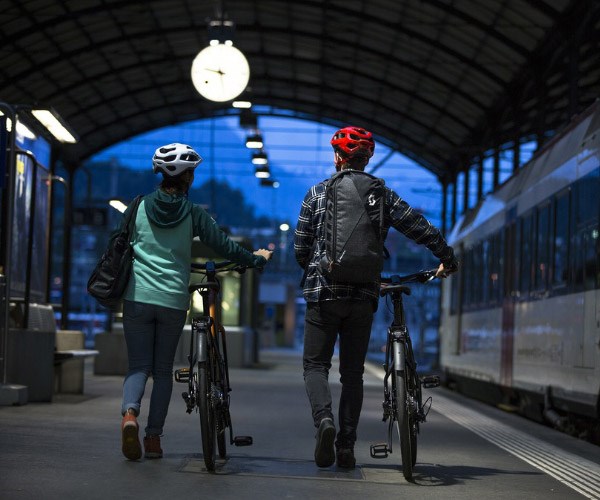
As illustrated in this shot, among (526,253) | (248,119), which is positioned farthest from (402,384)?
(248,119)

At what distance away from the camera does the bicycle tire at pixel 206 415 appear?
22.0 ft

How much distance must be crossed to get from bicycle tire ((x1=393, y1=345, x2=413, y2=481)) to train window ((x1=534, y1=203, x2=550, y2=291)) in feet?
24.6

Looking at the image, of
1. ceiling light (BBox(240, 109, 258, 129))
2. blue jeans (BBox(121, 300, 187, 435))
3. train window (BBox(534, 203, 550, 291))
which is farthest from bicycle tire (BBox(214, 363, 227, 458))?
ceiling light (BBox(240, 109, 258, 129))

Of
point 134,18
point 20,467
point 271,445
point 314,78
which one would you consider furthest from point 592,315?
point 314,78

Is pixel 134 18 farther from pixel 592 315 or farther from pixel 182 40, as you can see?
pixel 592 315

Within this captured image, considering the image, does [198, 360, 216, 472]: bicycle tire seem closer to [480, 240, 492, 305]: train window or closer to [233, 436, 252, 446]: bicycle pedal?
[233, 436, 252, 446]: bicycle pedal

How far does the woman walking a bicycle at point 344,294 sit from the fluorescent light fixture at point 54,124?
5.83 metres

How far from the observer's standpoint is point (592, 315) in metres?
11.5

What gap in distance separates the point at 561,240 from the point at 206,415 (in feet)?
24.4

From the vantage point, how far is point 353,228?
7078mm

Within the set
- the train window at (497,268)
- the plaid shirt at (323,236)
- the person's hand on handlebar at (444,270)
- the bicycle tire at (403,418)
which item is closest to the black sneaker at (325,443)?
the bicycle tire at (403,418)

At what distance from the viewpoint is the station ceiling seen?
90.2 ft

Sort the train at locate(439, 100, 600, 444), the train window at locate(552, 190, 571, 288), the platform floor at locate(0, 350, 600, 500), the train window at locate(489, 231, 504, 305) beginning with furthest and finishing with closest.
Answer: the train window at locate(489, 231, 504, 305) → the train window at locate(552, 190, 571, 288) → the train at locate(439, 100, 600, 444) → the platform floor at locate(0, 350, 600, 500)

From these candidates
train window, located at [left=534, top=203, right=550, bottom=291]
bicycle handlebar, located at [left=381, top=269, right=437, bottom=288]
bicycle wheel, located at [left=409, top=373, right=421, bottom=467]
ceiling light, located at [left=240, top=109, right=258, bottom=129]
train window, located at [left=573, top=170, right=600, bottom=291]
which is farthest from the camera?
ceiling light, located at [left=240, top=109, right=258, bottom=129]
